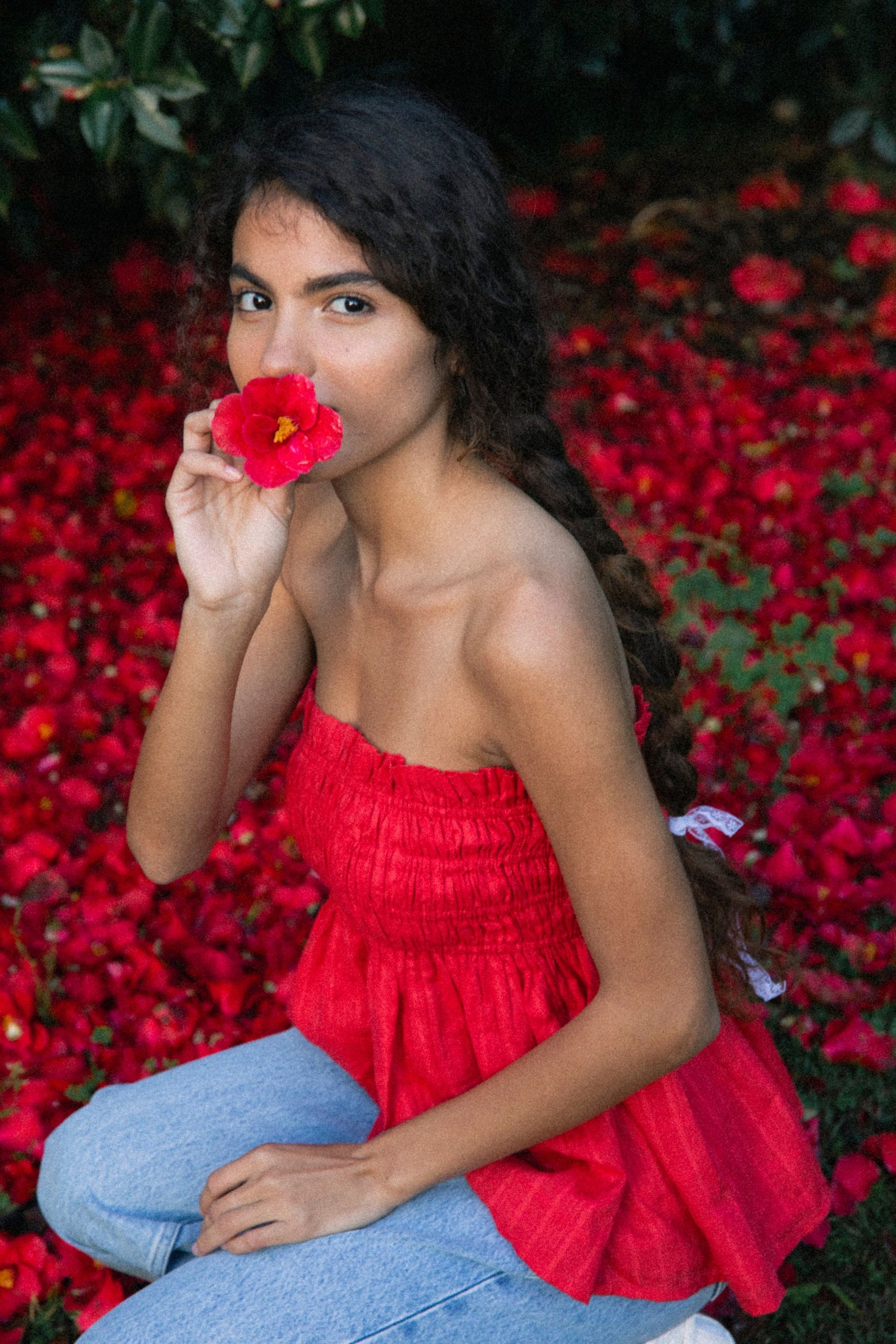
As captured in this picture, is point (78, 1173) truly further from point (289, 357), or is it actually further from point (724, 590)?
point (724, 590)

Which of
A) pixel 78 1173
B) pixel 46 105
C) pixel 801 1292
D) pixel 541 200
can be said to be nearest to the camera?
pixel 78 1173

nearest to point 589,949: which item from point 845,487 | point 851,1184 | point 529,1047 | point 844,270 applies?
point 529,1047

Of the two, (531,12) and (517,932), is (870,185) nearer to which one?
(531,12)

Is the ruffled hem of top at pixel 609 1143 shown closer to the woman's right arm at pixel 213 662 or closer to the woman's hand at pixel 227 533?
the woman's right arm at pixel 213 662

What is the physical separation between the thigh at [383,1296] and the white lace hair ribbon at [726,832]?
15.7 inches

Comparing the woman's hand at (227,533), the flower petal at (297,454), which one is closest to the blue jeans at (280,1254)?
the woman's hand at (227,533)

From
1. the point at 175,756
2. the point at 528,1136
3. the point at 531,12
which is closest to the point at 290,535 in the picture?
the point at 175,756

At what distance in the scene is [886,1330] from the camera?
1748 millimetres

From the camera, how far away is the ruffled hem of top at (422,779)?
1.38 meters

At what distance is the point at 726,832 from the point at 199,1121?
2.40ft

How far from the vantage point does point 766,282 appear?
14.1ft

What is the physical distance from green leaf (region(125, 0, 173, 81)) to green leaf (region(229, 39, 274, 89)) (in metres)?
0.14

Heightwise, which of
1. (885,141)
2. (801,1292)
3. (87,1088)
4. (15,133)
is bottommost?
(87,1088)

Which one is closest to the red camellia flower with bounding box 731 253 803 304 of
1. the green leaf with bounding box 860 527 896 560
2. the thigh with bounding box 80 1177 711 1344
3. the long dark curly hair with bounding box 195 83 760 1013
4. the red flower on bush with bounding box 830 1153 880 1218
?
the green leaf with bounding box 860 527 896 560
